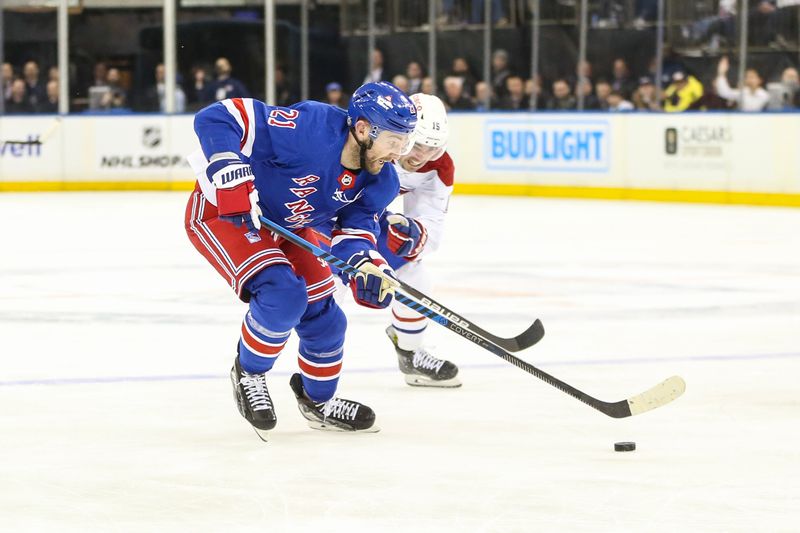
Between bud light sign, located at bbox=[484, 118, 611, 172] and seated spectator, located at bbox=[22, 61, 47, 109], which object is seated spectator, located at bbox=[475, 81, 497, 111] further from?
seated spectator, located at bbox=[22, 61, 47, 109]

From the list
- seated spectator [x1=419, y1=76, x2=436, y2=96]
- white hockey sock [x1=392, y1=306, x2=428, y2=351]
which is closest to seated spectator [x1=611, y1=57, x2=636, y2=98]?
seated spectator [x1=419, y1=76, x2=436, y2=96]

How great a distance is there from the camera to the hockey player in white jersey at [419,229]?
4.67m

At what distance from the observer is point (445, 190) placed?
5203mm

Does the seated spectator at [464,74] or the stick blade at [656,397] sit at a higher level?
the seated spectator at [464,74]

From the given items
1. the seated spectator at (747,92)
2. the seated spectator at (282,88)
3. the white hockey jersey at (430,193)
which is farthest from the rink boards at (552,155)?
the white hockey jersey at (430,193)

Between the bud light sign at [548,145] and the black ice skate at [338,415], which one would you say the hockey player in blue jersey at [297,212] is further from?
the bud light sign at [548,145]

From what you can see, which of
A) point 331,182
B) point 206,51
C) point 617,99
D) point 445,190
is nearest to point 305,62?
point 206,51

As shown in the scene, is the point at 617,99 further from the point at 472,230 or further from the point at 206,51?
the point at 206,51

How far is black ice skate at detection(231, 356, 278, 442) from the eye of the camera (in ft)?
12.9

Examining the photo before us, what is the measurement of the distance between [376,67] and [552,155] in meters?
2.91

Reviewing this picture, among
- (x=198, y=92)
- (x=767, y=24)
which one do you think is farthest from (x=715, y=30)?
(x=198, y=92)

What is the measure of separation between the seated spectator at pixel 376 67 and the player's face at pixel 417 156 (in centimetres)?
1146

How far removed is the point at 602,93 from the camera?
46.8ft

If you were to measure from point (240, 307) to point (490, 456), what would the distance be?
308cm
